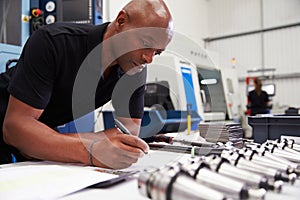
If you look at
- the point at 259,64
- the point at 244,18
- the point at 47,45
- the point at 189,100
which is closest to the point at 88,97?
the point at 47,45

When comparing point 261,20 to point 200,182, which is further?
point 261,20

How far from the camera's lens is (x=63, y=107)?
38.0 inches

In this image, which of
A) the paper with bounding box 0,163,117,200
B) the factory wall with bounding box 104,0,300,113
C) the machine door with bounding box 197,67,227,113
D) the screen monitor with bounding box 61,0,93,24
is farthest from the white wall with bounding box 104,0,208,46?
the paper with bounding box 0,163,117,200

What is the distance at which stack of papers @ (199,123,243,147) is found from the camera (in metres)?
0.91

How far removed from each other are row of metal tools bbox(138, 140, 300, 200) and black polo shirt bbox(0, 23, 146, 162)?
0.52 metres

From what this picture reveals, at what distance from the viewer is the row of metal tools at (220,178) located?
0.31m

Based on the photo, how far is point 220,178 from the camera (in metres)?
0.35

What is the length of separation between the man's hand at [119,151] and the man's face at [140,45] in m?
0.31

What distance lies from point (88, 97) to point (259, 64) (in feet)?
17.4

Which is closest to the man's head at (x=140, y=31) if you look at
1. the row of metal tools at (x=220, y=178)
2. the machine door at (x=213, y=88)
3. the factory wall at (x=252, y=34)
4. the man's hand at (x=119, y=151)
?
the man's hand at (x=119, y=151)

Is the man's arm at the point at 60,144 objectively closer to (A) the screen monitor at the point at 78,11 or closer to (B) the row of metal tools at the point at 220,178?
(B) the row of metal tools at the point at 220,178

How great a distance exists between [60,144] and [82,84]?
29 cm

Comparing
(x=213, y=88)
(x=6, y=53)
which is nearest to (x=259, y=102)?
(x=213, y=88)

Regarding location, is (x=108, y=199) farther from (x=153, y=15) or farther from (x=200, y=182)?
(x=153, y=15)
